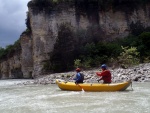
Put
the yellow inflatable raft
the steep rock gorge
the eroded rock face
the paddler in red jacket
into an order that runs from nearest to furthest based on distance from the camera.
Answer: the yellow inflatable raft → the paddler in red jacket → the steep rock gorge → the eroded rock face

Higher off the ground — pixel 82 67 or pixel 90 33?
pixel 90 33

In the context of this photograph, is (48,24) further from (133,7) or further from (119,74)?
(119,74)

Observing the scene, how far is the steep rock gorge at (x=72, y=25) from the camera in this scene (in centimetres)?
2895

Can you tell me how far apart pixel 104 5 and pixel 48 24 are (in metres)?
6.19

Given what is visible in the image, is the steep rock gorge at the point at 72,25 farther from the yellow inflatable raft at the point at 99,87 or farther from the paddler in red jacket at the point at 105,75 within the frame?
the paddler in red jacket at the point at 105,75

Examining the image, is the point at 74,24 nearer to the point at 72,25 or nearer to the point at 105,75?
the point at 72,25

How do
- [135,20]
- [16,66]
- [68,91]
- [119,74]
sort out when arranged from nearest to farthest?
[68,91] < [119,74] < [135,20] < [16,66]

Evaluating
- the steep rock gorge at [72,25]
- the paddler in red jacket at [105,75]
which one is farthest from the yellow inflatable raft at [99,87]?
the steep rock gorge at [72,25]

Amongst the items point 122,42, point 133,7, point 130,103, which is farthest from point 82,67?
point 130,103

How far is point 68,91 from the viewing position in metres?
14.9


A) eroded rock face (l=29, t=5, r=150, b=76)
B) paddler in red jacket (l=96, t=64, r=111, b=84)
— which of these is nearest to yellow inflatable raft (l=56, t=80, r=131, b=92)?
paddler in red jacket (l=96, t=64, r=111, b=84)

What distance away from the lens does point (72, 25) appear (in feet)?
97.0

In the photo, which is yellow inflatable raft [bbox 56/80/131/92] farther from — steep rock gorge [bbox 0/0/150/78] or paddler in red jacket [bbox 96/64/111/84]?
steep rock gorge [bbox 0/0/150/78]

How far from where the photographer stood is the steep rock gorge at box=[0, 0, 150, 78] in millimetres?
28953
